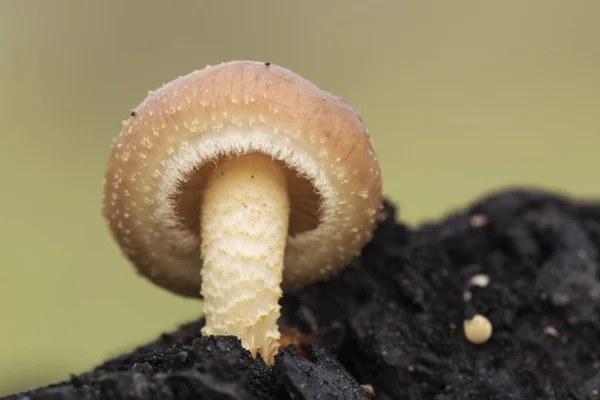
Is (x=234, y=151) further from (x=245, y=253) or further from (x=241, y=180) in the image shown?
(x=245, y=253)

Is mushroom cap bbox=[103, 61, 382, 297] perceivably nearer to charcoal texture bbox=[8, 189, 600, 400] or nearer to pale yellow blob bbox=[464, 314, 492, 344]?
charcoal texture bbox=[8, 189, 600, 400]

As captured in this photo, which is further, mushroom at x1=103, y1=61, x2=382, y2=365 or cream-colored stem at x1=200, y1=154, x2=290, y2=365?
cream-colored stem at x1=200, y1=154, x2=290, y2=365

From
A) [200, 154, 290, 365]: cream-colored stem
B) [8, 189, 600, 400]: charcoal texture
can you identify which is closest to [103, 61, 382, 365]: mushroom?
[200, 154, 290, 365]: cream-colored stem

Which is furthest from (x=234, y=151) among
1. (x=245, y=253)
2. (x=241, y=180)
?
(x=245, y=253)

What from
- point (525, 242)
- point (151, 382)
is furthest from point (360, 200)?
point (525, 242)

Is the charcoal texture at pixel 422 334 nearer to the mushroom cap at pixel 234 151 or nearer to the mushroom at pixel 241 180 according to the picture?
the mushroom at pixel 241 180

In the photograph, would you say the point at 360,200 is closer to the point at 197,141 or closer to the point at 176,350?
the point at 197,141
